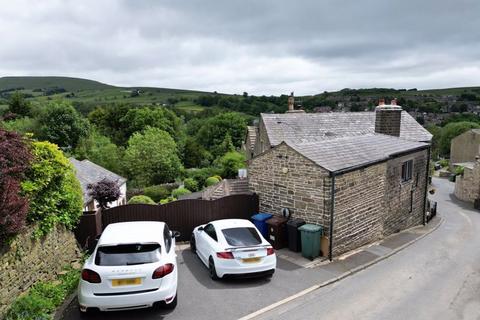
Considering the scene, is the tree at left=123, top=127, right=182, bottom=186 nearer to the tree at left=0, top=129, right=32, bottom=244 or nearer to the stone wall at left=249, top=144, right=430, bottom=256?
the stone wall at left=249, top=144, right=430, bottom=256

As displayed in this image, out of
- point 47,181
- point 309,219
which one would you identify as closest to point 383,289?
point 309,219

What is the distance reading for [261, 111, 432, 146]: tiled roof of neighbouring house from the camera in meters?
21.7

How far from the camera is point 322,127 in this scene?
23281 millimetres

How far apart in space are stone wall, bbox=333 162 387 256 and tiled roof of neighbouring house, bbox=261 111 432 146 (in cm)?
801

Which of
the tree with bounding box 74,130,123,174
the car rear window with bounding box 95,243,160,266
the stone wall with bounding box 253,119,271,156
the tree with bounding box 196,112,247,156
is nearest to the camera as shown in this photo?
the car rear window with bounding box 95,243,160,266

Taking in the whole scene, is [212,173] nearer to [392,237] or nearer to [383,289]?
[392,237]

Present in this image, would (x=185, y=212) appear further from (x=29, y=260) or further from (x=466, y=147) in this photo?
(x=466, y=147)

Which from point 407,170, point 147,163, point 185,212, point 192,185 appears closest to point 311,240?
point 185,212

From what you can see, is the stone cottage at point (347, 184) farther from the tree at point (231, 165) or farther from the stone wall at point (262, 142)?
the tree at point (231, 165)

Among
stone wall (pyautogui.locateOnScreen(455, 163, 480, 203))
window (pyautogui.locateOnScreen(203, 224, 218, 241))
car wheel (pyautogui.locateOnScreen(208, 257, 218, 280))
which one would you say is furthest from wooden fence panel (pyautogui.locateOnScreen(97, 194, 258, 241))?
stone wall (pyautogui.locateOnScreen(455, 163, 480, 203))

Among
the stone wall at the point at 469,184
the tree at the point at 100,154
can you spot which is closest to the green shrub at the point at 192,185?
the tree at the point at 100,154

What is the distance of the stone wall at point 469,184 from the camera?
3177 centimetres

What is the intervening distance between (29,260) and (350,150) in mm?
11042

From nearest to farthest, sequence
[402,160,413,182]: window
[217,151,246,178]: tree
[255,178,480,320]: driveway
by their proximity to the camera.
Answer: [255,178,480,320]: driveway → [402,160,413,182]: window → [217,151,246,178]: tree
